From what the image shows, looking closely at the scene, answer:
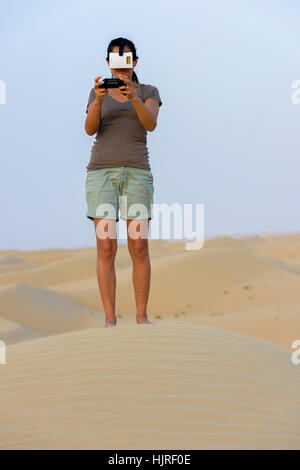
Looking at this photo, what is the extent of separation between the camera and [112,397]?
4.55m

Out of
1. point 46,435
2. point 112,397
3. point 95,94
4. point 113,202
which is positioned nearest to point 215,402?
point 112,397

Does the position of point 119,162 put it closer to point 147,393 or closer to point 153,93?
point 153,93

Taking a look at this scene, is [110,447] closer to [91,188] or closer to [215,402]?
[215,402]

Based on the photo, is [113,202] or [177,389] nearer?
[177,389]

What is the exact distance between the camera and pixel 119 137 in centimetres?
567

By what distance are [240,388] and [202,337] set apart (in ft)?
3.20

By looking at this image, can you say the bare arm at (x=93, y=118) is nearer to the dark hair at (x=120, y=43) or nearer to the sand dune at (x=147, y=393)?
the dark hair at (x=120, y=43)

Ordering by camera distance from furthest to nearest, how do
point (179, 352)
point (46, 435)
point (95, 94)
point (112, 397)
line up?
point (95, 94), point (179, 352), point (112, 397), point (46, 435)

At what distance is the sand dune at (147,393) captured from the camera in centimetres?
414

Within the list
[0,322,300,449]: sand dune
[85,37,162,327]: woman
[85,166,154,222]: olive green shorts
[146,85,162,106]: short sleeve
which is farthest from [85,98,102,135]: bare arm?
[0,322,300,449]: sand dune

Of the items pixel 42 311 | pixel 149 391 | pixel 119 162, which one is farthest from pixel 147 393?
pixel 42 311

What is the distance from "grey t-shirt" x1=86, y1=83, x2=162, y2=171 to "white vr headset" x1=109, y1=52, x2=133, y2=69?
12.8 inches
